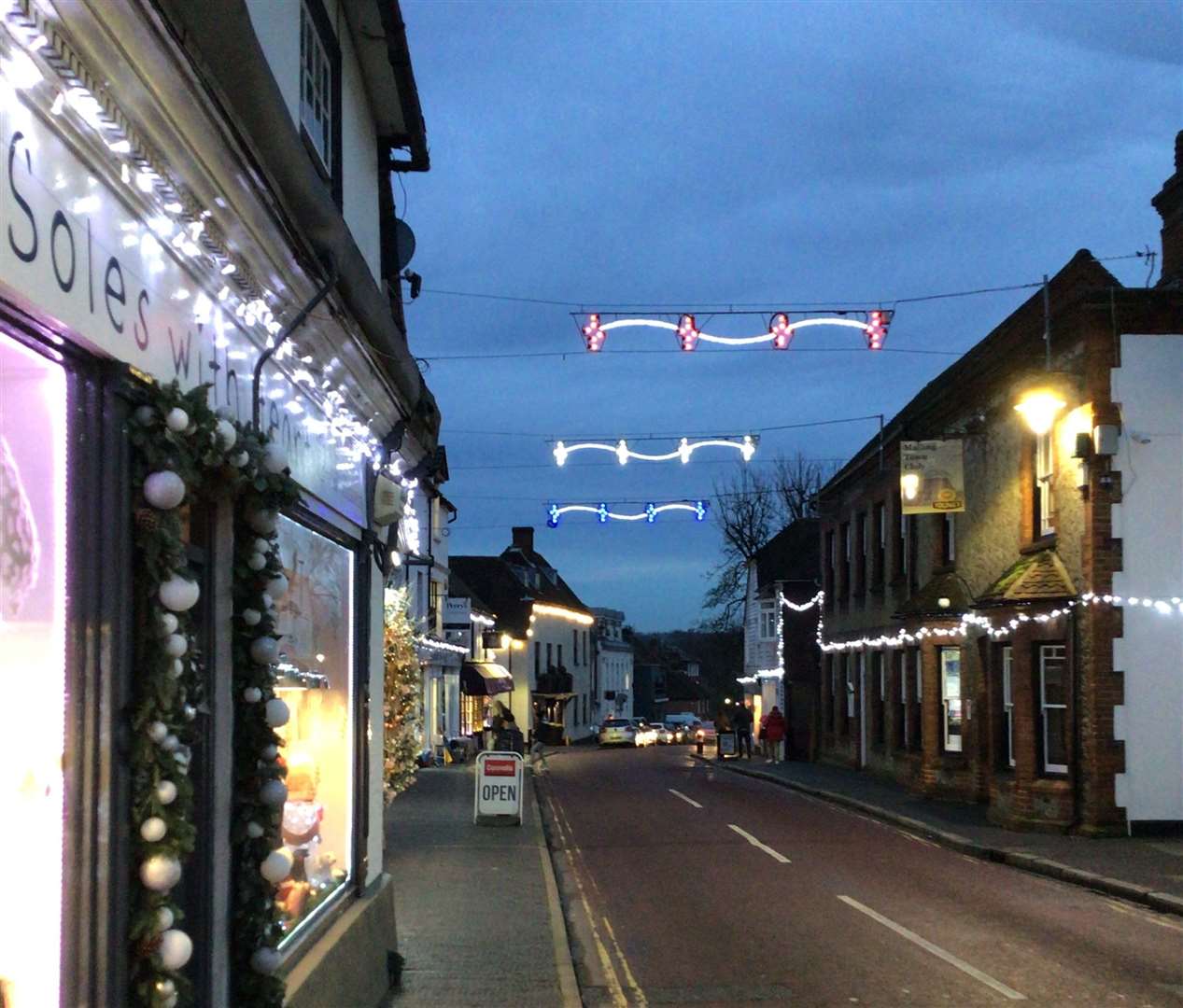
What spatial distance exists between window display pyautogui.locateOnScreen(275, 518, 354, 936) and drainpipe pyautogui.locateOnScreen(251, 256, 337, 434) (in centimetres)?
82

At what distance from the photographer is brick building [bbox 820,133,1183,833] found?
18578 millimetres

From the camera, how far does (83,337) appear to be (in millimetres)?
3943

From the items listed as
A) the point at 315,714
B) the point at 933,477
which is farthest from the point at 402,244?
the point at 933,477

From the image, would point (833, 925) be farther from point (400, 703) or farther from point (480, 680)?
Answer: point (480, 680)

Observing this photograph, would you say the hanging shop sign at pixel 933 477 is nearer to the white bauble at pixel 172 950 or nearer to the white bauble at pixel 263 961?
the white bauble at pixel 263 961

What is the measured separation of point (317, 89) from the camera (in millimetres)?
8484

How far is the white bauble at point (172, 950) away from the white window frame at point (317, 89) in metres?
4.94

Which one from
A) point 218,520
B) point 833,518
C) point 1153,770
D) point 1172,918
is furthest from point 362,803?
point 833,518

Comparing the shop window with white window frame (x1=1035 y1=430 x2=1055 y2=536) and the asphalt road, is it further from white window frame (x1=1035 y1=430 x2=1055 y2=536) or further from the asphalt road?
white window frame (x1=1035 y1=430 x2=1055 y2=536)

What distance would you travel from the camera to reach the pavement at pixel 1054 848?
14398 mm

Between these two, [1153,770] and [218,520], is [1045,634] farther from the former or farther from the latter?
[218,520]

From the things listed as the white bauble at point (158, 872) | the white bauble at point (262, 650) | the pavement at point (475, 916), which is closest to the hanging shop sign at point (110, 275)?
the white bauble at point (262, 650)

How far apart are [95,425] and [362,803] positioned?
5235 millimetres

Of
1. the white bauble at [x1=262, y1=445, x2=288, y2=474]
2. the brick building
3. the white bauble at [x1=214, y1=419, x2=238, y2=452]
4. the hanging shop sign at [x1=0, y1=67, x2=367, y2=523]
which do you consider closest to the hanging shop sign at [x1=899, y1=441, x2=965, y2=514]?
the brick building
